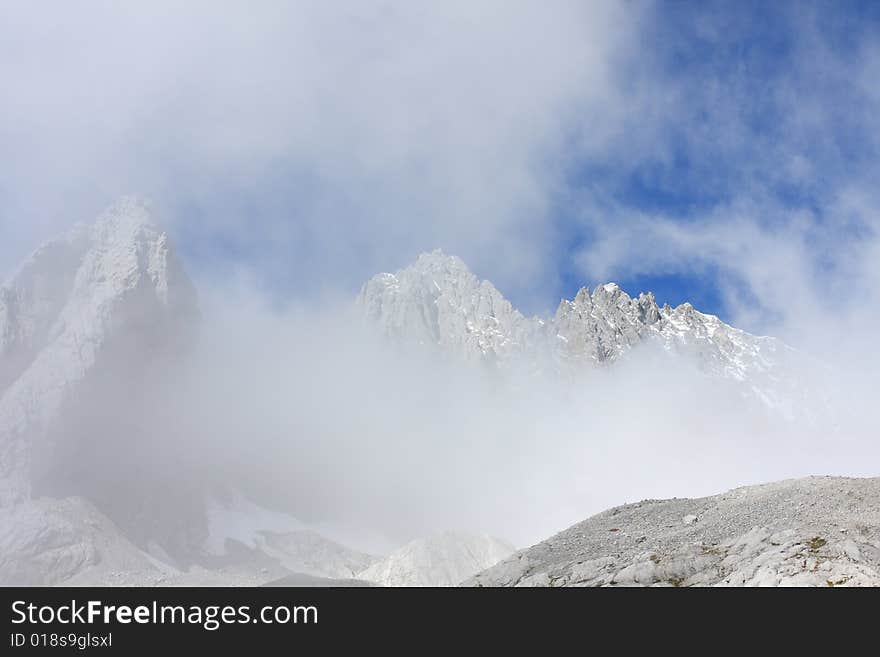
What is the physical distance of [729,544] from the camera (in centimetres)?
4272

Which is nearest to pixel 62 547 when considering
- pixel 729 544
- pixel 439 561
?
pixel 439 561

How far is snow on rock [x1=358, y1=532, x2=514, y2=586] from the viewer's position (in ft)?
490

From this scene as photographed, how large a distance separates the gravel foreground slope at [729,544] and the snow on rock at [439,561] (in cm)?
9919

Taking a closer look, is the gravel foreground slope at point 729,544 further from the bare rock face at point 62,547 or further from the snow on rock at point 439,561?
the bare rock face at point 62,547

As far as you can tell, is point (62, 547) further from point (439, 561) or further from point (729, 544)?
point (729, 544)

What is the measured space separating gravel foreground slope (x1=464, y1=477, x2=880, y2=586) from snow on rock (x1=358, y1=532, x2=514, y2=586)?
99188 mm

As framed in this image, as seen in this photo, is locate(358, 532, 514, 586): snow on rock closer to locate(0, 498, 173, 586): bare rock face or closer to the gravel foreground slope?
locate(0, 498, 173, 586): bare rock face

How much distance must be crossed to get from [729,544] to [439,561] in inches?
4724

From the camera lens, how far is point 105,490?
195250 millimetres
